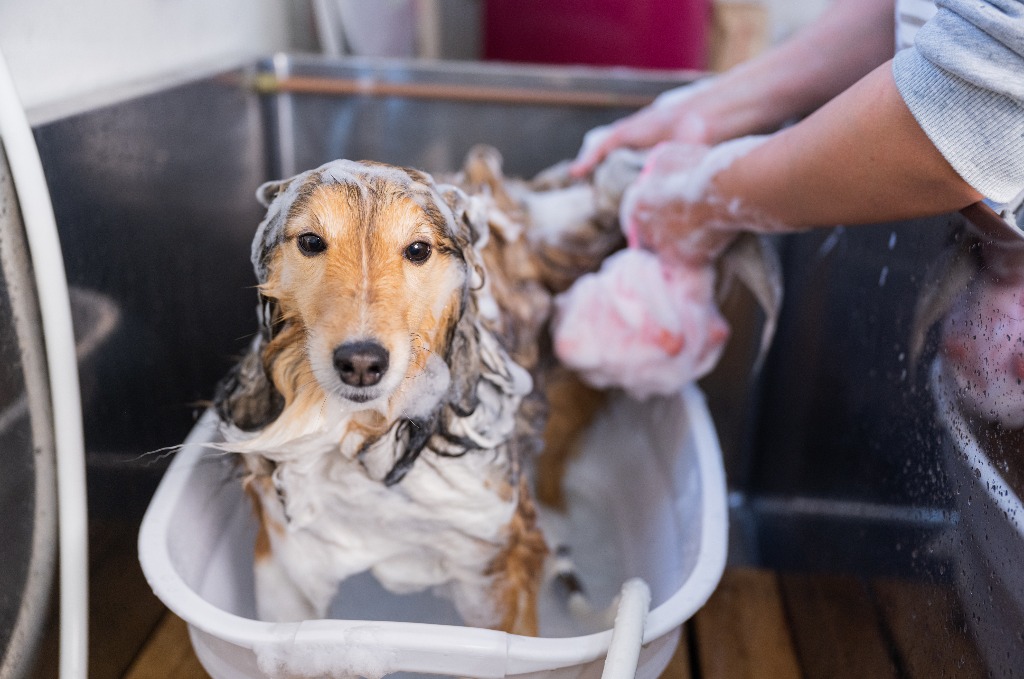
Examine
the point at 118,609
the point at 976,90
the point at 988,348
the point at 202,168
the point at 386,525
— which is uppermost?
the point at 976,90

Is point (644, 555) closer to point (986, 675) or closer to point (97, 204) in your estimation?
point (986, 675)

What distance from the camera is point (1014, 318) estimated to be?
2.09ft

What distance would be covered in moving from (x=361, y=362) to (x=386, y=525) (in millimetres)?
252

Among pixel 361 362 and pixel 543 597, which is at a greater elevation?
pixel 361 362

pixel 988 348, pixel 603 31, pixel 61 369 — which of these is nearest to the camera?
pixel 988 348

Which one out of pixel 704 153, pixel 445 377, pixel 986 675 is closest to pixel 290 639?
pixel 445 377

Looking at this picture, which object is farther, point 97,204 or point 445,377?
point 97,204

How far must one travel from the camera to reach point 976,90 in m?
0.67

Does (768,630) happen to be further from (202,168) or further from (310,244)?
(202,168)

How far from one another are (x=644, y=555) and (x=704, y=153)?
0.52 meters

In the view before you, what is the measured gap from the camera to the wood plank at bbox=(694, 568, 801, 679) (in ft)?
3.43

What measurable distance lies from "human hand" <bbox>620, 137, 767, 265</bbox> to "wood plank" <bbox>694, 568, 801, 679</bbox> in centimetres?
48

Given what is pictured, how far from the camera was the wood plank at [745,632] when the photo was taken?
3.43ft

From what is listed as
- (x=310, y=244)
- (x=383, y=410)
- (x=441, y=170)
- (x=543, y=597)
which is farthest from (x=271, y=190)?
(x=441, y=170)
